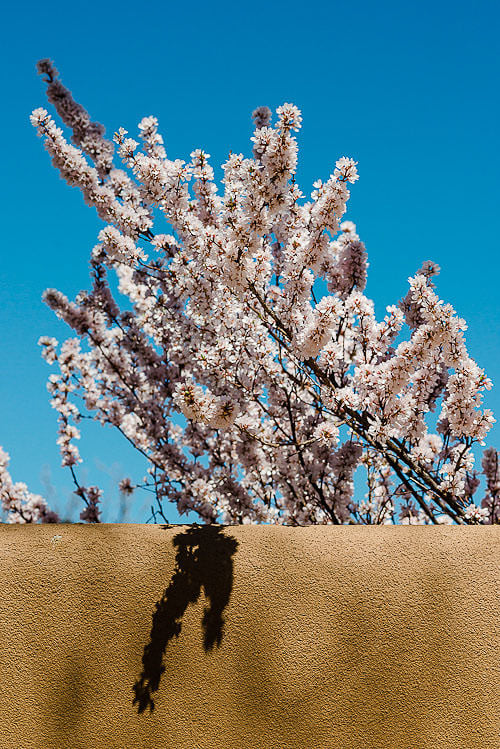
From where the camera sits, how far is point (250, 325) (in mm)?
2867

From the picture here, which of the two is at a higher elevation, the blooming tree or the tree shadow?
the blooming tree

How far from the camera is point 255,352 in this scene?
2939 millimetres

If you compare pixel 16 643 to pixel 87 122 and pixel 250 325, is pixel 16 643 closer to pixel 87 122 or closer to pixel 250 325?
pixel 250 325

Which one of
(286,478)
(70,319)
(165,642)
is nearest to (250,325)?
(286,478)

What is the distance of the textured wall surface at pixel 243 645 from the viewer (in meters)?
1.57

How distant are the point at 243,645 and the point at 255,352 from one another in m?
1.60

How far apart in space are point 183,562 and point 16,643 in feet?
1.68

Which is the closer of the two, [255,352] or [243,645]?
[243,645]

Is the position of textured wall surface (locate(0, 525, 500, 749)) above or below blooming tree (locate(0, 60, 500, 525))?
below

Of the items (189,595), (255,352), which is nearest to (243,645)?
(189,595)

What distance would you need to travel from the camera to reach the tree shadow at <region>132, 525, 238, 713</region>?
5.21 feet

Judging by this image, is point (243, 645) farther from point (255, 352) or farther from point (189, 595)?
point (255, 352)

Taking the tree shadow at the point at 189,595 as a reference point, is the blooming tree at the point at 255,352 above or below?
above

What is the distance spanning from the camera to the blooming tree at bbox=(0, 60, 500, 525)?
2.19 metres
